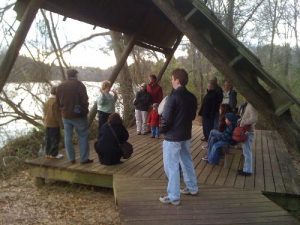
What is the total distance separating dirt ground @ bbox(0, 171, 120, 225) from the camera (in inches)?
234

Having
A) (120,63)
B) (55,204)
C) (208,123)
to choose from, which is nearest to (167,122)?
(55,204)

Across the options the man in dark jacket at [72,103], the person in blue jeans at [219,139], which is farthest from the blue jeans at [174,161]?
the man in dark jacket at [72,103]

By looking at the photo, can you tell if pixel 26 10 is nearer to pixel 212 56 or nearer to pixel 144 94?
pixel 212 56

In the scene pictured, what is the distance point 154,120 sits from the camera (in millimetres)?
10117

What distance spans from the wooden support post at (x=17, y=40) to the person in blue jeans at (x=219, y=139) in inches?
145

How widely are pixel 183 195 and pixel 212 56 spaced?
2.04 metres

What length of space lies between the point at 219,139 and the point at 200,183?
3.68 ft

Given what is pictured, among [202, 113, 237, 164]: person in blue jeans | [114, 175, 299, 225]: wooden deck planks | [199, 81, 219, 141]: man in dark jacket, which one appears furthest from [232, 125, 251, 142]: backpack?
[199, 81, 219, 141]: man in dark jacket

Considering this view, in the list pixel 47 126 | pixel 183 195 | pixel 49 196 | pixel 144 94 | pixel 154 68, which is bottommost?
pixel 49 196

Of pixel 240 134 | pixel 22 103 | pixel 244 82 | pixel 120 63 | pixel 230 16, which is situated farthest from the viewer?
pixel 230 16

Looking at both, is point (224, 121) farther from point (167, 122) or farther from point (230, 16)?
point (230, 16)

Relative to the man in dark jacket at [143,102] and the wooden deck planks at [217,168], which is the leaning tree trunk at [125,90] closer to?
the man in dark jacket at [143,102]

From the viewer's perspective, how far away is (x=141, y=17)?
9.36m

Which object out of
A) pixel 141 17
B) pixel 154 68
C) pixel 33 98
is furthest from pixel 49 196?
pixel 154 68
